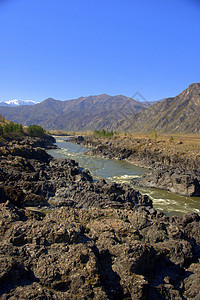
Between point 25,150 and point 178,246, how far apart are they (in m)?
48.9

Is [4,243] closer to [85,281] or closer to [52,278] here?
[52,278]

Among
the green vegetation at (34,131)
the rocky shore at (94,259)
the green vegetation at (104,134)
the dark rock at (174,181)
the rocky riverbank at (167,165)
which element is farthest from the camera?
the green vegetation at (104,134)

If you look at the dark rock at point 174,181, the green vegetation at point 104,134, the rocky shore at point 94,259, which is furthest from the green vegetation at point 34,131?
Result: the rocky shore at point 94,259

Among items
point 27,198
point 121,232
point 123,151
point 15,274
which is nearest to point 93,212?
point 121,232

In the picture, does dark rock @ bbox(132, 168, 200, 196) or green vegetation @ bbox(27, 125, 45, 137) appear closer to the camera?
dark rock @ bbox(132, 168, 200, 196)

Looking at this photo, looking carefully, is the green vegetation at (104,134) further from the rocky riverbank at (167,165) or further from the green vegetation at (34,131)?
the green vegetation at (34,131)

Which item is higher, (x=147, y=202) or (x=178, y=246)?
(x=178, y=246)

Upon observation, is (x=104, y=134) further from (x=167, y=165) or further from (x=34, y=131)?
(x=167, y=165)

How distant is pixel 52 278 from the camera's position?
7570 millimetres

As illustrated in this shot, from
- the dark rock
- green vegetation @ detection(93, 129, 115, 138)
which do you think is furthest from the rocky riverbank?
green vegetation @ detection(93, 129, 115, 138)

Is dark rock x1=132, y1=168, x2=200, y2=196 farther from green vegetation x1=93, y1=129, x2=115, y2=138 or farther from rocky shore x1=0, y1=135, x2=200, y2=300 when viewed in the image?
green vegetation x1=93, y1=129, x2=115, y2=138

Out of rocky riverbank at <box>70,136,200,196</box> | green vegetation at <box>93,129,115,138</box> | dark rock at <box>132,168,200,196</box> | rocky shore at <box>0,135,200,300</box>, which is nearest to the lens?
rocky shore at <box>0,135,200,300</box>

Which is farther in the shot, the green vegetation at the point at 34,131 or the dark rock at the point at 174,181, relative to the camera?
the green vegetation at the point at 34,131

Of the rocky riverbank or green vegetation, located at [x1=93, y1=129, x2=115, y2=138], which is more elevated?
green vegetation, located at [x1=93, y1=129, x2=115, y2=138]
